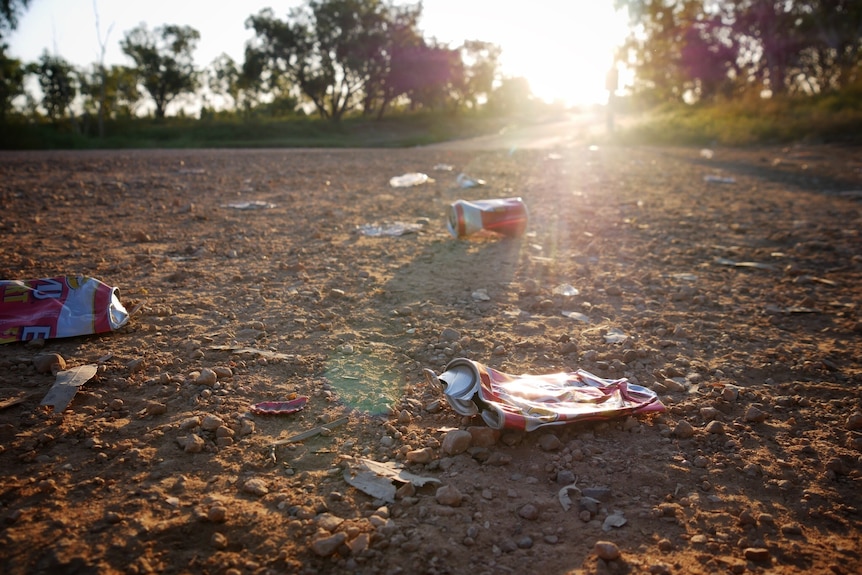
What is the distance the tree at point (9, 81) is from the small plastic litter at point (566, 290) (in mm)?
21299

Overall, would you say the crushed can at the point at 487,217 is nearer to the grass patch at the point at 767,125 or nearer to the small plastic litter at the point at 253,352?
the small plastic litter at the point at 253,352

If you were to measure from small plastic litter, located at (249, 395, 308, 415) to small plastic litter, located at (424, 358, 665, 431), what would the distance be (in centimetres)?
49

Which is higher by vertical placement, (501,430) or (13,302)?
(13,302)

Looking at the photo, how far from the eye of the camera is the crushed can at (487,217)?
4184 millimetres

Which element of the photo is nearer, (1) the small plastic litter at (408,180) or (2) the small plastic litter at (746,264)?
(2) the small plastic litter at (746,264)

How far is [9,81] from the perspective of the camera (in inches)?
810

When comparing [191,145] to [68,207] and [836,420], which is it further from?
[836,420]

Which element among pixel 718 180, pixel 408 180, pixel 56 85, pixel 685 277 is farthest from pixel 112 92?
pixel 685 277

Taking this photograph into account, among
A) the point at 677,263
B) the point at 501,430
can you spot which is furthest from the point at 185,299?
the point at 677,263

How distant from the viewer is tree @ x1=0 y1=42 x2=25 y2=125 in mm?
19641

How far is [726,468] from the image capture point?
1.79 m

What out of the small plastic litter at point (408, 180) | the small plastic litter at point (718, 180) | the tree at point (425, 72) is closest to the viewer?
the small plastic litter at point (408, 180)

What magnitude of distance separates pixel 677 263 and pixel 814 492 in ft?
8.09

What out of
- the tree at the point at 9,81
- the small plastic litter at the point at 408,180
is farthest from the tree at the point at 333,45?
the small plastic litter at the point at 408,180
